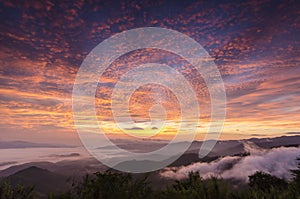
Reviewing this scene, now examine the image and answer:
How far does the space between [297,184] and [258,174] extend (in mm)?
52694

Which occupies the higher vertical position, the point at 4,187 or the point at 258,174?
the point at 4,187

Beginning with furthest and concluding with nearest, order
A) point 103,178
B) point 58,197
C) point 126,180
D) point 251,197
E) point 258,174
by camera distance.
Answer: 1. point 258,174
2. point 126,180
3. point 103,178
4. point 58,197
5. point 251,197

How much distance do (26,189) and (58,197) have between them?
3.01 metres

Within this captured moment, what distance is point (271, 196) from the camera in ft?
60.0

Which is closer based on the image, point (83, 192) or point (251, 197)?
point (251, 197)

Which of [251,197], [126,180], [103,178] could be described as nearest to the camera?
[251,197]

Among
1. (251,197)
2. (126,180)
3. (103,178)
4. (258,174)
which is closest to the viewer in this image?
(251,197)

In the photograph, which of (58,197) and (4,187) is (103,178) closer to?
(58,197)

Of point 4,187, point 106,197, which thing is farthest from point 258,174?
point 4,187

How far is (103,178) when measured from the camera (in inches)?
917

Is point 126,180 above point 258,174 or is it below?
above

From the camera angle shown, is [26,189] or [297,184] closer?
[26,189]

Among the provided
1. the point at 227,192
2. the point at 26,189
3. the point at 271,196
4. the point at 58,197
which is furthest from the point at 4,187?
the point at 271,196

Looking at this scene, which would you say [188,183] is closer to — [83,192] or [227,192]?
[227,192]
